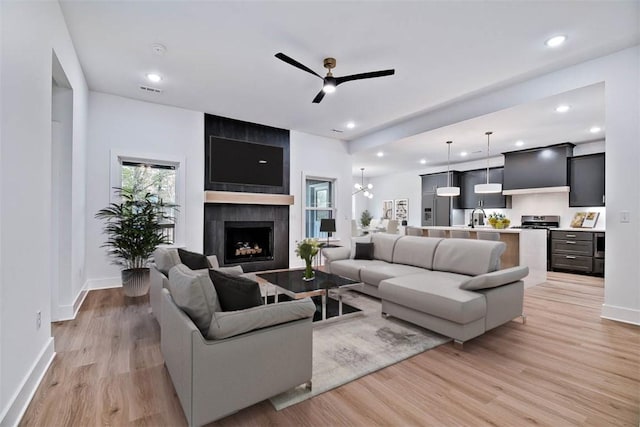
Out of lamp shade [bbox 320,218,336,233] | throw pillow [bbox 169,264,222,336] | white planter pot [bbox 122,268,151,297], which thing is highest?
lamp shade [bbox 320,218,336,233]

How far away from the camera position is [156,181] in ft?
16.8

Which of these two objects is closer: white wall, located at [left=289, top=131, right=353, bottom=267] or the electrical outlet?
the electrical outlet

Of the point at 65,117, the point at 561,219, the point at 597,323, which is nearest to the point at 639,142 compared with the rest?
the point at 597,323

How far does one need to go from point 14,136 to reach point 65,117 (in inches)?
80.7

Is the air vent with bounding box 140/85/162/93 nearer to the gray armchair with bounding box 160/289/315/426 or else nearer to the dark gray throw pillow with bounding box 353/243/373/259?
the gray armchair with bounding box 160/289/315/426

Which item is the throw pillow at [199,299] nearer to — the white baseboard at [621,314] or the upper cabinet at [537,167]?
the white baseboard at [621,314]

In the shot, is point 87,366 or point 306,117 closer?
point 87,366

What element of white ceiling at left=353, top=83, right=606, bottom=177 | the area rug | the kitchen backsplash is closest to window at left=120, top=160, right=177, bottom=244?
the area rug

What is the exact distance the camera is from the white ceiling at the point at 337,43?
105 inches

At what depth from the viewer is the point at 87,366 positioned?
2.30m

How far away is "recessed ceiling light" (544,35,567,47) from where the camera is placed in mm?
3049

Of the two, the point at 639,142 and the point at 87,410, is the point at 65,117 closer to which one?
the point at 87,410

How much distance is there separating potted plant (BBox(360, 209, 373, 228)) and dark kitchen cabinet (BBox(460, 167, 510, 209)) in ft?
12.6

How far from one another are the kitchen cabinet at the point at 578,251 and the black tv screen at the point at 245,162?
6.10 metres
